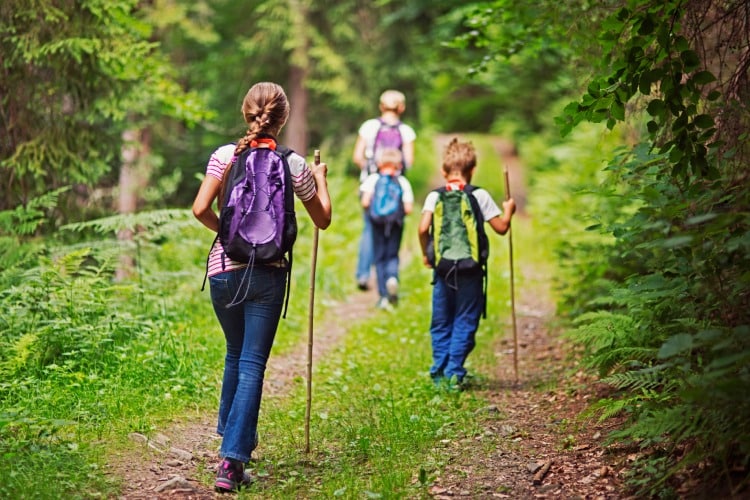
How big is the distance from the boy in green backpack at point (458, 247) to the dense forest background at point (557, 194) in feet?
2.96

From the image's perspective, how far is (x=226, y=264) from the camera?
4969 millimetres

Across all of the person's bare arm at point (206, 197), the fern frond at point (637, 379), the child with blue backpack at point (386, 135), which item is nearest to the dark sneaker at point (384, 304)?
the child with blue backpack at point (386, 135)

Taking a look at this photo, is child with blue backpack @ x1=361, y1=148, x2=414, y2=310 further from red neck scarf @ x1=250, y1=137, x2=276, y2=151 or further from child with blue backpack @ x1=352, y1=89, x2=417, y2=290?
red neck scarf @ x1=250, y1=137, x2=276, y2=151

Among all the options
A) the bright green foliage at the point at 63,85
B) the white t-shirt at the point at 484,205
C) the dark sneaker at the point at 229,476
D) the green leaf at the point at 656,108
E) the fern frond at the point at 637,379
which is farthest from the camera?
the bright green foliage at the point at 63,85

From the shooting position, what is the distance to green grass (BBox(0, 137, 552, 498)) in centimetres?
503

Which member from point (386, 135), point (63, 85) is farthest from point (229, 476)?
point (386, 135)

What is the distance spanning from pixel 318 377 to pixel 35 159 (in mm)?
3792

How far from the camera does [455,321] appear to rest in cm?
739

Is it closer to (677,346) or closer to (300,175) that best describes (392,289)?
(300,175)

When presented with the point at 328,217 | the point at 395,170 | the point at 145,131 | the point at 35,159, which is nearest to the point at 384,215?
the point at 395,170

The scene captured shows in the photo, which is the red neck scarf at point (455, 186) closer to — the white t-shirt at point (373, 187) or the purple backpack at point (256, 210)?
the purple backpack at point (256, 210)

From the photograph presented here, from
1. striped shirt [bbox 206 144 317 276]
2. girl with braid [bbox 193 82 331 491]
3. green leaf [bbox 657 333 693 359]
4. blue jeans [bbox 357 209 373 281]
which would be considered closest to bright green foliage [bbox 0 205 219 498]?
girl with braid [bbox 193 82 331 491]

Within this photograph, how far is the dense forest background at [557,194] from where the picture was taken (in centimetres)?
473

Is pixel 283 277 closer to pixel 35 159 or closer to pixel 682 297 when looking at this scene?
pixel 682 297
